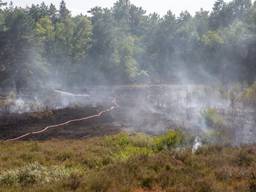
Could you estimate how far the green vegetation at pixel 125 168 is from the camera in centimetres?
884

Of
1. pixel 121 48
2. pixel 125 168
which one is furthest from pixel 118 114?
pixel 121 48

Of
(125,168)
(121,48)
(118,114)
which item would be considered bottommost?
(118,114)

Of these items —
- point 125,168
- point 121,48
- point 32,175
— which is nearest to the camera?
point 32,175

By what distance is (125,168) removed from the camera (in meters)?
10.2

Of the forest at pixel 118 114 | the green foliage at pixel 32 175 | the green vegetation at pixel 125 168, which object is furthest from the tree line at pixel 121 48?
the green foliage at pixel 32 175

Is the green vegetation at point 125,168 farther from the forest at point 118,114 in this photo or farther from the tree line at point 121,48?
the tree line at point 121,48

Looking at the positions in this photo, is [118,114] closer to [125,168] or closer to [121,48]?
[125,168]

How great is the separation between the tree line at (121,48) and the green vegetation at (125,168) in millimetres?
34957

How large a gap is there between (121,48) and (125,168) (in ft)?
210

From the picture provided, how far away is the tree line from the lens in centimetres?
4791

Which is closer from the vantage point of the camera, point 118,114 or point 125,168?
point 125,168

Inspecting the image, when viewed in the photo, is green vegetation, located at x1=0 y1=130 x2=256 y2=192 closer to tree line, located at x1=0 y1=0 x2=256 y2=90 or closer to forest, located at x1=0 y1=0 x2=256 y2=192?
forest, located at x1=0 y1=0 x2=256 y2=192

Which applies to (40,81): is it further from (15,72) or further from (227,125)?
(227,125)

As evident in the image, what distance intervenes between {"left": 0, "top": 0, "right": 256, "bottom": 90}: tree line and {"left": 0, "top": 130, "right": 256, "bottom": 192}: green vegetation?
35.0 metres
